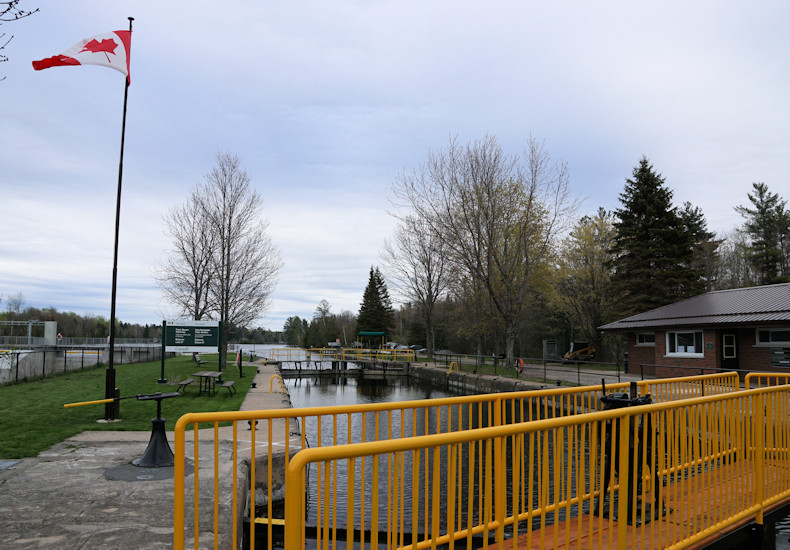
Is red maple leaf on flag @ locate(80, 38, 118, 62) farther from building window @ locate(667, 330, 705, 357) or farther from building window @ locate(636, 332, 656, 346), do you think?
building window @ locate(636, 332, 656, 346)

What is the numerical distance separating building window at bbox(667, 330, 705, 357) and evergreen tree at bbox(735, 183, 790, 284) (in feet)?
72.7

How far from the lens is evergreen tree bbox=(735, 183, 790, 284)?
142 ft

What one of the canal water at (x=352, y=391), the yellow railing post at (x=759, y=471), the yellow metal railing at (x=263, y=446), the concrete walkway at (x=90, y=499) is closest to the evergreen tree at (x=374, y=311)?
the canal water at (x=352, y=391)

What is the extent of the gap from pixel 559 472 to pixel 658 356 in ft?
81.9

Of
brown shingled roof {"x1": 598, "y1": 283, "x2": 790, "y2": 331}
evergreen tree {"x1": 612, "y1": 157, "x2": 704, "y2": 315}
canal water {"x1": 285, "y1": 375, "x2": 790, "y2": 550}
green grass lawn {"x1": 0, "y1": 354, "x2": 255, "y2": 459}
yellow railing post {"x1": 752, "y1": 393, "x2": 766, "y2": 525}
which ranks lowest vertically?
canal water {"x1": 285, "y1": 375, "x2": 790, "y2": 550}

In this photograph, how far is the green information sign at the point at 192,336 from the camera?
20375mm

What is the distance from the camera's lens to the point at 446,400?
14.5 feet

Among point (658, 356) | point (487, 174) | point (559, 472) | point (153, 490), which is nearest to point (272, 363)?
point (487, 174)

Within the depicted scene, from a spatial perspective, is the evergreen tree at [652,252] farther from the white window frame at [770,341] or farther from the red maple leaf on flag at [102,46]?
the red maple leaf on flag at [102,46]

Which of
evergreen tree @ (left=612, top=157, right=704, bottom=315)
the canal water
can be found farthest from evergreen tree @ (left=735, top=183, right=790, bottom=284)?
the canal water

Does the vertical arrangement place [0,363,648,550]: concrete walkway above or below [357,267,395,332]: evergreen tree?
below

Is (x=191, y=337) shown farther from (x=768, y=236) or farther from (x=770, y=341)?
(x=768, y=236)

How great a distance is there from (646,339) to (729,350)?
16.3ft

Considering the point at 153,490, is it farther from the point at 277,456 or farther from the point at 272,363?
the point at 272,363
